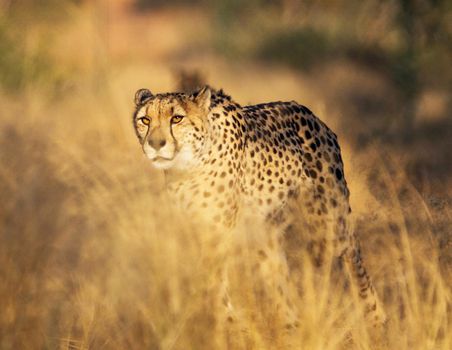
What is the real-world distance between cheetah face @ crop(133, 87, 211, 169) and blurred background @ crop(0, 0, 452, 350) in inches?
6.0

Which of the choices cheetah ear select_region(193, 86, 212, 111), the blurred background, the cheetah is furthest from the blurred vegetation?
cheetah ear select_region(193, 86, 212, 111)

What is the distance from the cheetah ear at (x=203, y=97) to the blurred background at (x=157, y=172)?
1.26 feet

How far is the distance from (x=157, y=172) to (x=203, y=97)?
94 centimetres

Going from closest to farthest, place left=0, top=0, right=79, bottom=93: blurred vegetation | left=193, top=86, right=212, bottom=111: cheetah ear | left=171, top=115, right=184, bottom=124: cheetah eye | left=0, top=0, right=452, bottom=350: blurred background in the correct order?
left=0, top=0, right=452, bottom=350: blurred background, left=171, top=115, right=184, bottom=124: cheetah eye, left=193, top=86, right=212, bottom=111: cheetah ear, left=0, top=0, right=79, bottom=93: blurred vegetation

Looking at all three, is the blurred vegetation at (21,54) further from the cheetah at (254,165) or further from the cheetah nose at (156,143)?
the cheetah nose at (156,143)

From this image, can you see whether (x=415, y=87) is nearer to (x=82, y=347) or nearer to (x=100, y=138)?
(x=100, y=138)

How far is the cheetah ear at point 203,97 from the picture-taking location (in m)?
4.19

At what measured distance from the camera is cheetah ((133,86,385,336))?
4.07 metres

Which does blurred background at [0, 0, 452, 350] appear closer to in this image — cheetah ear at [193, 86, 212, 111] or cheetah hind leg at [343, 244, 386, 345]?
cheetah hind leg at [343, 244, 386, 345]

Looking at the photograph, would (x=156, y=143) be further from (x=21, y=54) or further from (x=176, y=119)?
(x=21, y=54)

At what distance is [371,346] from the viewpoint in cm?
361

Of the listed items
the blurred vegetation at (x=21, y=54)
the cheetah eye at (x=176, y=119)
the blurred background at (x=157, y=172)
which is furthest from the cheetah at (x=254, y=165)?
the blurred vegetation at (x=21, y=54)

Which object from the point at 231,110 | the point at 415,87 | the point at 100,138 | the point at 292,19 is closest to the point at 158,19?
the point at 292,19

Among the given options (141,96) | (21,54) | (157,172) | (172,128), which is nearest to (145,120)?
(172,128)
